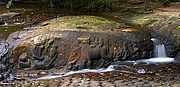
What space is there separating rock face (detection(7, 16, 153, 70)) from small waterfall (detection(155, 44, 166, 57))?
22cm

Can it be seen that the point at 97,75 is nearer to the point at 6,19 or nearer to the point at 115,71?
the point at 115,71

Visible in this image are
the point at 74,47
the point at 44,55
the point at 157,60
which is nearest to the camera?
the point at 44,55

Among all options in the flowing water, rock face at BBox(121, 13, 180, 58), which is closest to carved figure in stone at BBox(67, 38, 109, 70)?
the flowing water

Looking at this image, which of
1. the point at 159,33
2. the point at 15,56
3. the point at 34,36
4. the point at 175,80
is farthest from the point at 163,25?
the point at 15,56

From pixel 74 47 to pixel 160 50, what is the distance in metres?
2.72

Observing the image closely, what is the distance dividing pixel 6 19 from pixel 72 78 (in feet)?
20.0

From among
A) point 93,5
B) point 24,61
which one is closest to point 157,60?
point 24,61

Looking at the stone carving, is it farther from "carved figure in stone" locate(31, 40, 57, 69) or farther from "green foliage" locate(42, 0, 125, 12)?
"green foliage" locate(42, 0, 125, 12)

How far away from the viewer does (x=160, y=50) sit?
371 inches

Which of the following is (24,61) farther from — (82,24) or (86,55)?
(82,24)

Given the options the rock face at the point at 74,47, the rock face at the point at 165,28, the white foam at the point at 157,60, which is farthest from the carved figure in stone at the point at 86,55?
the rock face at the point at 165,28

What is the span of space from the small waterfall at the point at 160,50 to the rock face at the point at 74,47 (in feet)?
0.71

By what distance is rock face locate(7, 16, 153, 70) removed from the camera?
843cm

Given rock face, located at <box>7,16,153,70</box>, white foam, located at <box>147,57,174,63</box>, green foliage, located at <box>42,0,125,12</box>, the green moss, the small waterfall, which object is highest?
green foliage, located at <box>42,0,125,12</box>
